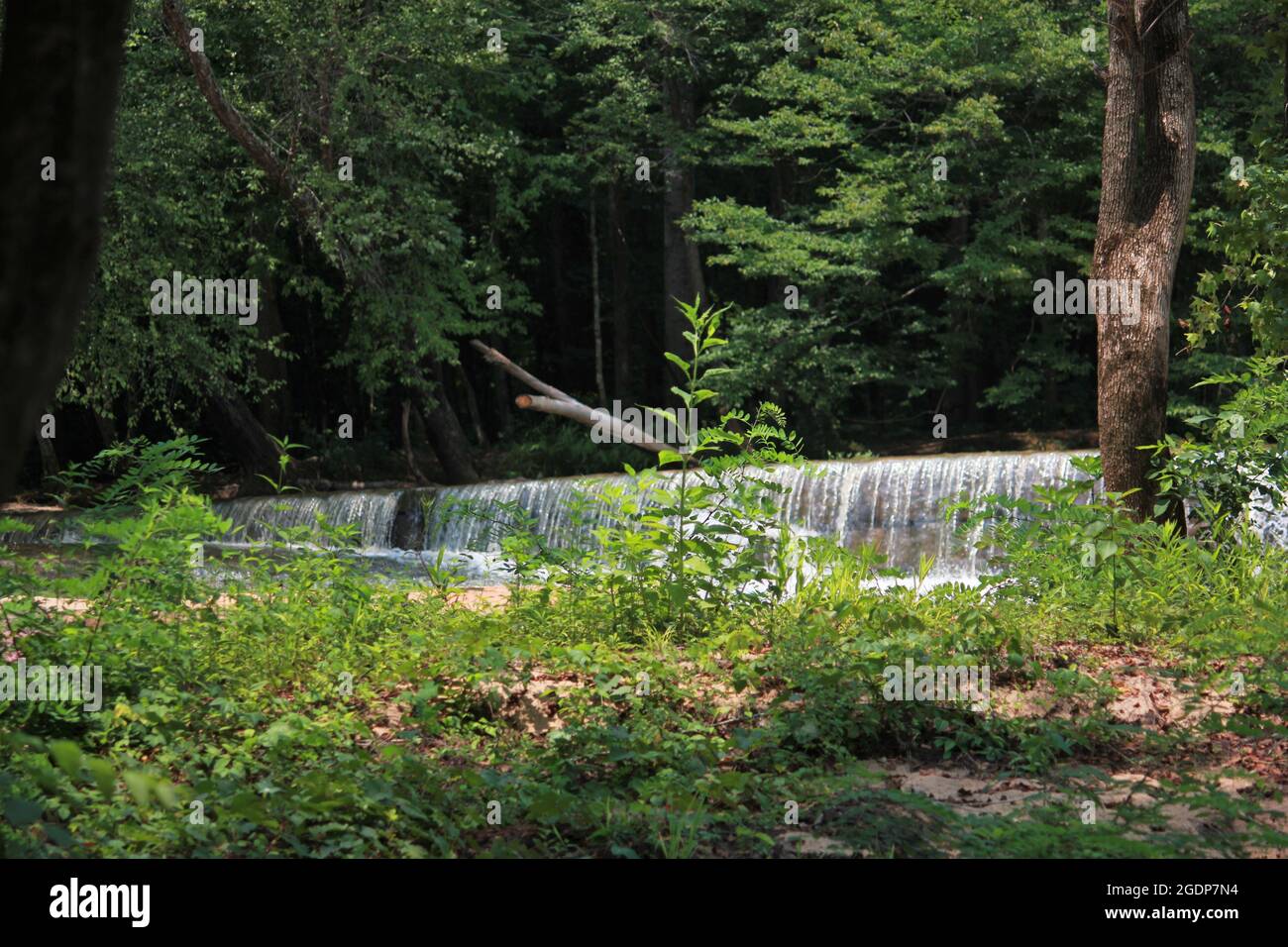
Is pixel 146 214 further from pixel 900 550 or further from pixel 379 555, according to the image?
pixel 900 550

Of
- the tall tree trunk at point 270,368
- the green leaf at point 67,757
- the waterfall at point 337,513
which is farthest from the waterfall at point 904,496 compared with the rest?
the green leaf at point 67,757

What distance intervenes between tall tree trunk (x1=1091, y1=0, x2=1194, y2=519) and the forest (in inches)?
1.3

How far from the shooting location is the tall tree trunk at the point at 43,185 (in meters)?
2.44

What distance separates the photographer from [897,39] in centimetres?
2162

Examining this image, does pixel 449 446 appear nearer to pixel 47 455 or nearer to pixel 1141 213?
pixel 47 455

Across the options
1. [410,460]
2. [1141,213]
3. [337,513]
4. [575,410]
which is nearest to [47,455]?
[410,460]

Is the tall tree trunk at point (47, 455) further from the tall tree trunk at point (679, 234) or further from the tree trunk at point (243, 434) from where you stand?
the tall tree trunk at point (679, 234)

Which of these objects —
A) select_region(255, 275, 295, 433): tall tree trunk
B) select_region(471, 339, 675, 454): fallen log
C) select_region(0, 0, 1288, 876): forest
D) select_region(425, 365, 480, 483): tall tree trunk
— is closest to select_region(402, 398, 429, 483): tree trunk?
select_region(0, 0, 1288, 876): forest

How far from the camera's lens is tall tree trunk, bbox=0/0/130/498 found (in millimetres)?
2441

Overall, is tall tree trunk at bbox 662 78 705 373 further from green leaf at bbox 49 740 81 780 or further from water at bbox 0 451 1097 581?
green leaf at bbox 49 740 81 780

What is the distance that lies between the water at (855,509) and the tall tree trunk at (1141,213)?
16.2 ft

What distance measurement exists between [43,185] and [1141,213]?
26.5ft
